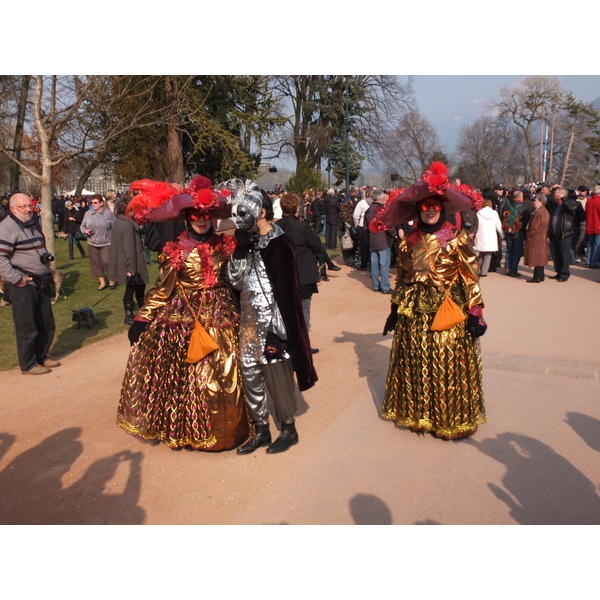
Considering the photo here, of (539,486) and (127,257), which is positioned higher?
(127,257)

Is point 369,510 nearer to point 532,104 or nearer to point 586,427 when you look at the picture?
point 586,427

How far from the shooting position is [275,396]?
13.7 ft

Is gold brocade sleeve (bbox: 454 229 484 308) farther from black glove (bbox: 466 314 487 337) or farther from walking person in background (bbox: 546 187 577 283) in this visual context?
walking person in background (bbox: 546 187 577 283)

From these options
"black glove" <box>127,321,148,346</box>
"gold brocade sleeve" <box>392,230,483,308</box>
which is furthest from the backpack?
"black glove" <box>127,321,148,346</box>

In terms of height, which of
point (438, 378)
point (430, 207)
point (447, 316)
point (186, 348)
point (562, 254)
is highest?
point (430, 207)

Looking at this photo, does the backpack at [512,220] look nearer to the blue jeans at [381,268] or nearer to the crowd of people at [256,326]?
the blue jeans at [381,268]

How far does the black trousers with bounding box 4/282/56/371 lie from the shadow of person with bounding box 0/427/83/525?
193 centimetres

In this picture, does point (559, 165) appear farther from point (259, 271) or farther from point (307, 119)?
point (259, 271)

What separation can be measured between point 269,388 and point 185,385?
26.9 inches

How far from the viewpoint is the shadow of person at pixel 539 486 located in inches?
131

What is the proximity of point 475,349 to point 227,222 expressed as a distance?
2400 mm

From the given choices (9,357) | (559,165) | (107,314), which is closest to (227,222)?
(9,357)

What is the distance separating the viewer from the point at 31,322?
616 cm

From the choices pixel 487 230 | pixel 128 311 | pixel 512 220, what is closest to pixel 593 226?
pixel 512 220
